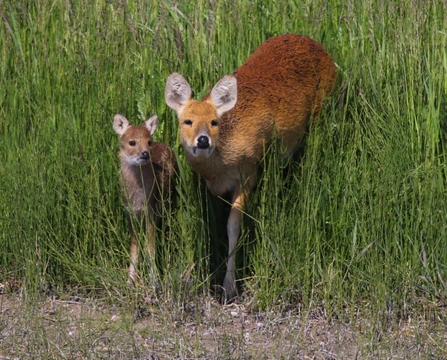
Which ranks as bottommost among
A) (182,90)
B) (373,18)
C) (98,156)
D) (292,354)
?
(292,354)

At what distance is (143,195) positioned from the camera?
6621 mm

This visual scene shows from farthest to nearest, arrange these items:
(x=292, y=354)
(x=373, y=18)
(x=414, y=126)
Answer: (x=373, y=18)
(x=414, y=126)
(x=292, y=354)

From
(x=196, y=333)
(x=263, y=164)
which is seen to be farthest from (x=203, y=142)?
(x=196, y=333)

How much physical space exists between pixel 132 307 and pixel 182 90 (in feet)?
5.01

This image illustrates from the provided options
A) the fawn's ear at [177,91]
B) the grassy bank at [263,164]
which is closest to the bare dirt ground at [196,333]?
the grassy bank at [263,164]

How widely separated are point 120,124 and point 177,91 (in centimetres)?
67

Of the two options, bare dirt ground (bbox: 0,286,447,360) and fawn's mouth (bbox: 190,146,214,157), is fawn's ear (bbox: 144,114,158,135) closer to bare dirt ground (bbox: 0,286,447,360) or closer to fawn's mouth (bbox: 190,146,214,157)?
fawn's mouth (bbox: 190,146,214,157)

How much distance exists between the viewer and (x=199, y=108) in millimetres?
6008

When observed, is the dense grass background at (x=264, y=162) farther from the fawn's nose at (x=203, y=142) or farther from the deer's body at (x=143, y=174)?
the fawn's nose at (x=203, y=142)

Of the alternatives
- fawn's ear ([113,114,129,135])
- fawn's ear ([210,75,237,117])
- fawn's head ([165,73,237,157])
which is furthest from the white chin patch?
fawn's ear ([113,114,129,135])

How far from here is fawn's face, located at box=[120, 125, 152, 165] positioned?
6.39 meters

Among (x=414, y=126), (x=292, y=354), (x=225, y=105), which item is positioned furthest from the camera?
(x=414, y=126)

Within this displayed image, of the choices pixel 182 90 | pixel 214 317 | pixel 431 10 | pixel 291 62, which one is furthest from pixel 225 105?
pixel 431 10

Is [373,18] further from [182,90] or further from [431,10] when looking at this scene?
[182,90]
